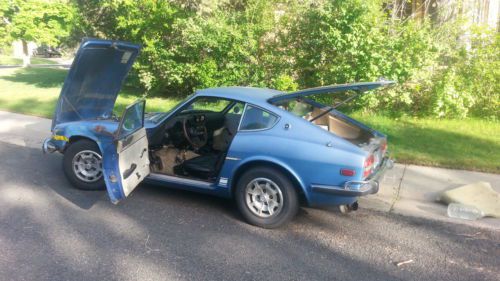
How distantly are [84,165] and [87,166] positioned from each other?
0.13ft

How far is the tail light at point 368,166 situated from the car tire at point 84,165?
125 inches

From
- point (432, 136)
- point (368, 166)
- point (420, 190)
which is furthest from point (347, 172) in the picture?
point (432, 136)

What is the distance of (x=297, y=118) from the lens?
477 centimetres

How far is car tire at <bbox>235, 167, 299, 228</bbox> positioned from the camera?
4.66 m

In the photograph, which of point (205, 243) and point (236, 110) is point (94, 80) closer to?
point (236, 110)

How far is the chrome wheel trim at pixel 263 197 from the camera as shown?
4.73 metres

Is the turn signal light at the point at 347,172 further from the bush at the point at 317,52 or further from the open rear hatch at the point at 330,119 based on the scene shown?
the bush at the point at 317,52

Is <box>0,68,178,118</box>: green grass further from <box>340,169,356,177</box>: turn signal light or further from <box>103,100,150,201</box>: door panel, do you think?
<box>340,169,356,177</box>: turn signal light

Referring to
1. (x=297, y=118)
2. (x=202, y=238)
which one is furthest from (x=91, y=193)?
(x=297, y=118)

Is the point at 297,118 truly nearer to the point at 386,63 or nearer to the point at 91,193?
the point at 91,193

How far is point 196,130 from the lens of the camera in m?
5.85

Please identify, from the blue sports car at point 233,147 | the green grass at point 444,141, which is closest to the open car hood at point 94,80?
the blue sports car at point 233,147

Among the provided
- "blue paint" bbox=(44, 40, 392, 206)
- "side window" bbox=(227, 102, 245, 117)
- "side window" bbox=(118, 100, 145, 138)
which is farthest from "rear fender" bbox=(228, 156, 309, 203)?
"side window" bbox=(227, 102, 245, 117)

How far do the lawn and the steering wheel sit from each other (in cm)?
336
